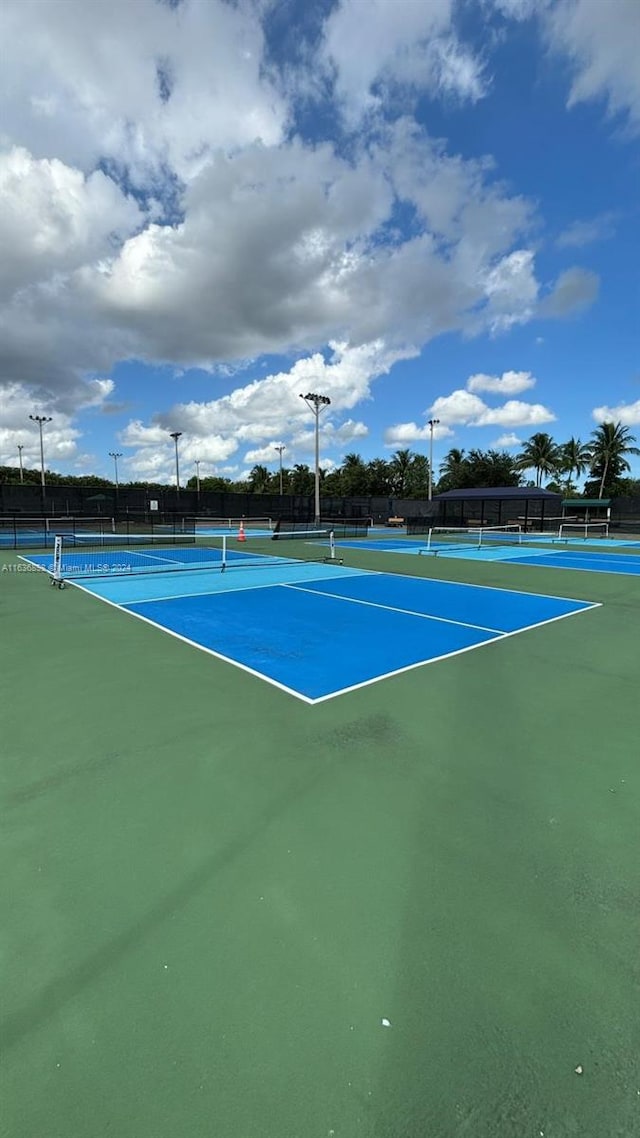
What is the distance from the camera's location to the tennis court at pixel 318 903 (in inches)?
73.9

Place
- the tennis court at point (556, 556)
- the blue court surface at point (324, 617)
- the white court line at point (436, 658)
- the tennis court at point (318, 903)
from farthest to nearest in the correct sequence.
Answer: the tennis court at point (556, 556) < the blue court surface at point (324, 617) < the white court line at point (436, 658) < the tennis court at point (318, 903)

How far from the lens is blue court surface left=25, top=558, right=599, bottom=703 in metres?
6.86

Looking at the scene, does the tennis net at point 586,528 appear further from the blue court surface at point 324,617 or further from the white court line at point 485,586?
the blue court surface at point 324,617

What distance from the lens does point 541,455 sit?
6575cm

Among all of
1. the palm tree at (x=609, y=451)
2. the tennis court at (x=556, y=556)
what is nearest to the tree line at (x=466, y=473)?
the palm tree at (x=609, y=451)

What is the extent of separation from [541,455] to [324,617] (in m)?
Answer: 64.5

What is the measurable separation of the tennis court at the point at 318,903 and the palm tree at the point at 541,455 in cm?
6584

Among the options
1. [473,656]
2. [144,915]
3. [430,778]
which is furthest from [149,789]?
[473,656]

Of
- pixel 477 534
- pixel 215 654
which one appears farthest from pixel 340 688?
pixel 477 534

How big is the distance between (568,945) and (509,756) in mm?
1964

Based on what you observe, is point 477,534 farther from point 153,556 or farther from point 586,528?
point 153,556

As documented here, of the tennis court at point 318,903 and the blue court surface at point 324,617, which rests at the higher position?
the blue court surface at point 324,617

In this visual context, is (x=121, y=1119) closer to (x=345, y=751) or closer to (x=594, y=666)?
(x=345, y=751)

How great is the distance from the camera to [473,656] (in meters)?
7.37
